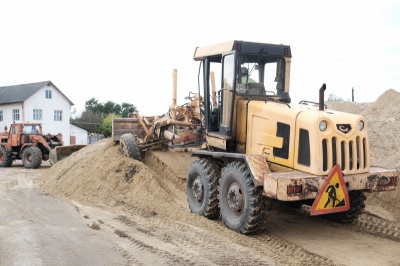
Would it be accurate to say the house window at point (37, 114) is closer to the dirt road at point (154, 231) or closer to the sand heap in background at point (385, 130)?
the dirt road at point (154, 231)

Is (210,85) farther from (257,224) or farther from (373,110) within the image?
(373,110)

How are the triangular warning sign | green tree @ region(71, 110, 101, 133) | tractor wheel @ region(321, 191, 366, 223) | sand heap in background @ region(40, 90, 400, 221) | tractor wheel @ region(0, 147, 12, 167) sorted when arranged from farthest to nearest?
1. green tree @ region(71, 110, 101, 133)
2. tractor wheel @ region(0, 147, 12, 167)
3. sand heap in background @ region(40, 90, 400, 221)
4. tractor wheel @ region(321, 191, 366, 223)
5. the triangular warning sign

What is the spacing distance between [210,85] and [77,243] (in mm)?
3801

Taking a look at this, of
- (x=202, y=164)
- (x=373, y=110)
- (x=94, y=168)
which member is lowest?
(x=94, y=168)

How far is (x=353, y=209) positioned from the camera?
25.1 ft

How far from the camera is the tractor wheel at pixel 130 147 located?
12000 mm

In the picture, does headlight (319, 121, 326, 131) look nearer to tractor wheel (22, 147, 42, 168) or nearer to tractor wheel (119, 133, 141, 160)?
tractor wheel (119, 133, 141, 160)

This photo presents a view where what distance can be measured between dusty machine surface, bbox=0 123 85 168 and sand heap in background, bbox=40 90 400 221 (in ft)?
20.6

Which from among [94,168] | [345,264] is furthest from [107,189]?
[345,264]

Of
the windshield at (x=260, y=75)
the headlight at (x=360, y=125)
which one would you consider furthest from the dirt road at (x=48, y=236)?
the headlight at (x=360, y=125)

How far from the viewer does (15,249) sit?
21.5 feet

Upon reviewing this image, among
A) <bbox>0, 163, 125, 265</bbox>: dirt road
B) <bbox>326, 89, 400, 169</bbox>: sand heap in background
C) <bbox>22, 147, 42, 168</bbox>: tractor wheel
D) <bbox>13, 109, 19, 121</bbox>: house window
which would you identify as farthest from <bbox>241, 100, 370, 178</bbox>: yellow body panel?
<bbox>13, 109, 19, 121</bbox>: house window

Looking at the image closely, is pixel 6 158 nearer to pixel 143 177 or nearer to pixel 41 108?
pixel 143 177

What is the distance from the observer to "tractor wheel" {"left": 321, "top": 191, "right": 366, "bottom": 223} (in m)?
7.56
